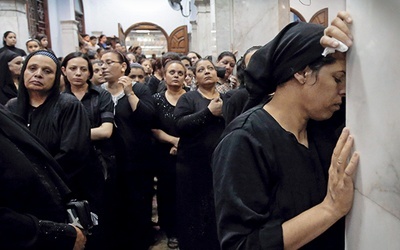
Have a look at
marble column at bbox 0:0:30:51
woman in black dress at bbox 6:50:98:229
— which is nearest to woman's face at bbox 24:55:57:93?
woman in black dress at bbox 6:50:98:229

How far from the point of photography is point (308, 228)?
118cm

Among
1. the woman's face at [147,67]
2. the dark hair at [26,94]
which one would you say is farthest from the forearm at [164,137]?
the woman's face at [147,67]

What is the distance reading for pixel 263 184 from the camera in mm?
1209

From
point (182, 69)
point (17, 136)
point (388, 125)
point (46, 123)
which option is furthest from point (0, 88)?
point (388, 125)

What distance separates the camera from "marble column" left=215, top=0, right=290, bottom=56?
4.54 meters

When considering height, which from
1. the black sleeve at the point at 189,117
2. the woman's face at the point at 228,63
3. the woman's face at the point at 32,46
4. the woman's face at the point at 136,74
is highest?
the woman's face at the point at 32,46

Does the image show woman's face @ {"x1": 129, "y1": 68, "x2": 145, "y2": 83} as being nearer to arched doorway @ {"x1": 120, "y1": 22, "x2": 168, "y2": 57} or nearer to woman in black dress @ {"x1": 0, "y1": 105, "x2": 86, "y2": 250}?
woman in black dress @ {"x1": 0, "y1": 105, "x2": 86, "y2": 250}

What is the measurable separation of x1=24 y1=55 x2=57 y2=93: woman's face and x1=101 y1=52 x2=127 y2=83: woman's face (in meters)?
1.14

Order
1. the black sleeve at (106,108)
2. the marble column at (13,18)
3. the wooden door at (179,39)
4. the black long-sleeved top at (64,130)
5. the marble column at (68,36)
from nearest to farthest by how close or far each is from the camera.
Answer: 1. the black long-sleeved top at (64,130)
2. the black sleeve at (106,108)
3. the marble column at (13,18)
4. the marble column at (68,36)
5. the wooden door at (179,39)

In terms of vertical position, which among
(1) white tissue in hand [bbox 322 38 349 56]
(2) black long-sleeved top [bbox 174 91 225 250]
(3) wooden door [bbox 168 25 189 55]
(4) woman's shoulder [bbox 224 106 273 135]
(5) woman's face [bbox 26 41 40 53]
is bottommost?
(2) black long-sleeved top [bbox 174 91 225 250]

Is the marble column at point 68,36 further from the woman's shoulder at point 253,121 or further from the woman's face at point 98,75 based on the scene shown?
the woman's shoulder at point 253,121

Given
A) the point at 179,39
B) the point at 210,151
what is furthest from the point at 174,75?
the point at 179,39

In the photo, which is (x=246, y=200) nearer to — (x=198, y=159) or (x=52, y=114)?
(x=52, y=114)

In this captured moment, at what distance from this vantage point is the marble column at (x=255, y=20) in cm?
454
